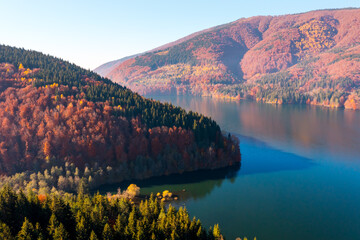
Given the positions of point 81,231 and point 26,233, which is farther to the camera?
point 81,231

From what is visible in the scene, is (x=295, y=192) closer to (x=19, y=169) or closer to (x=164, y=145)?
(x=164, y=145)

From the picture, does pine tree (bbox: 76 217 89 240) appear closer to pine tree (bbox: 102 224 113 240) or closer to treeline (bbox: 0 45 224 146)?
pine tree (bbox: 102 224 113 240)

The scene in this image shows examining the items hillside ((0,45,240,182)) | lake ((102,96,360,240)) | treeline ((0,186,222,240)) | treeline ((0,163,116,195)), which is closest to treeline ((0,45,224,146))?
hillside ((0,45,240,182))

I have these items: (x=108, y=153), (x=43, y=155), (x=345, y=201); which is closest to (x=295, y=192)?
(x=345, y=201)

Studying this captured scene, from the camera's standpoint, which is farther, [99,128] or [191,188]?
[99,128]

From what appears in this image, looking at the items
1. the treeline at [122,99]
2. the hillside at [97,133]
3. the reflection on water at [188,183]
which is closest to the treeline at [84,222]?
the reflection on water at [188,183]

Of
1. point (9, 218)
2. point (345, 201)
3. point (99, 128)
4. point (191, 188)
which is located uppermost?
point (99, 128)

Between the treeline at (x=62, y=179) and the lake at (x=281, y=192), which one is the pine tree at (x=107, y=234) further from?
the treeline at (x=62, y=179)

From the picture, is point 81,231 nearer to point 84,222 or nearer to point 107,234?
point 84,222

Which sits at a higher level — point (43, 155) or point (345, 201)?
point (43, 155)

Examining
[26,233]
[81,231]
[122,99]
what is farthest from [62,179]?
[122,99]
